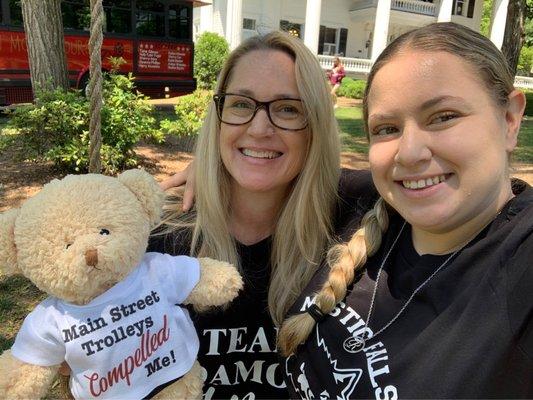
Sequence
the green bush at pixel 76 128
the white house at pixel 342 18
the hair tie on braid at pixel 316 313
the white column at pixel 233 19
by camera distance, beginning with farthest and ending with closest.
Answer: the white house at pixel 342 18 < the white column at pixel 233 19 < the green bush at pixel 76 128 < the hair tie on braid at pixel 316 313

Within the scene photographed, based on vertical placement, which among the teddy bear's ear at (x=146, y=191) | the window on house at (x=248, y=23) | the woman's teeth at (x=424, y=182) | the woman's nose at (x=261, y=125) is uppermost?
the window on house at (x=248, y=23)

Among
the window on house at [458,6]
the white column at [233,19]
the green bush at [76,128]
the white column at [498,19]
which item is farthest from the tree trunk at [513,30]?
the window on house at [458,6]

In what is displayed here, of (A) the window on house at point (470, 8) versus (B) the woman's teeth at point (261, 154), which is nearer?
(B) the woman's teeth at point (261, 154)

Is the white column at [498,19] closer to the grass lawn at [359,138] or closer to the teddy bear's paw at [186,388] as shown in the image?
the grass lawn at [359,138]

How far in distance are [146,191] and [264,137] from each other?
0.65 m

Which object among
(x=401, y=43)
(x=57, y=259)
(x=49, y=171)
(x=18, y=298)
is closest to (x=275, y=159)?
(x=401, y=43)

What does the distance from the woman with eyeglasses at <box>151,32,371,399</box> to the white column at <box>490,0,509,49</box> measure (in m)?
30.3

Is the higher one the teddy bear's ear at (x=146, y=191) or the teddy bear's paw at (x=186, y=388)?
the teddy bear's ear at (x=146, y=191)

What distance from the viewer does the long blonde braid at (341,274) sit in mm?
1602

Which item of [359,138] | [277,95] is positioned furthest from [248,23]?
[277,95]

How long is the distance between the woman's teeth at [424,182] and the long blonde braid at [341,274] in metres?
0.34

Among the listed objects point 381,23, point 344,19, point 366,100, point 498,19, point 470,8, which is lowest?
point 366,100

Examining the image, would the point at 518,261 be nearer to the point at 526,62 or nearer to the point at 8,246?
the point at 8,246

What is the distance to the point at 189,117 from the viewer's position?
7.58 metres
